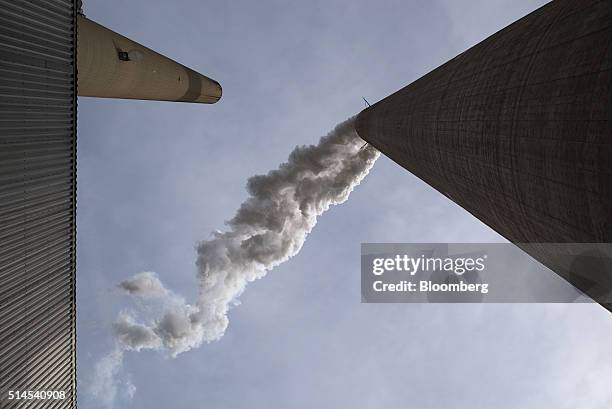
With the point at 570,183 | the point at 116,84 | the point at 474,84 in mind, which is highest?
the point at 116,84

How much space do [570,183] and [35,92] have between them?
73.5 ft

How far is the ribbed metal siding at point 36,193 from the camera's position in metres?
17.9

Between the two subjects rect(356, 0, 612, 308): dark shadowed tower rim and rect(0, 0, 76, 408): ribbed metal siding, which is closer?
rect(356, 0, 612, 308): dark shadowed tower rim

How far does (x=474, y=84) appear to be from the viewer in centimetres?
1563

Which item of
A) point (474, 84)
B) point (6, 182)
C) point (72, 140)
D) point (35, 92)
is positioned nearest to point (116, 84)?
point (72, 140)

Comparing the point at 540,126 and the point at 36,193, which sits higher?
the point at 540,126

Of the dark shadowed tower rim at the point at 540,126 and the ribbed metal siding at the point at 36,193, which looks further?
the ribbed metal siding at the point at 36,193

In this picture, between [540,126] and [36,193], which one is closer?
[540,126]

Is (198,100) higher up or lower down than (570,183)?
higher up

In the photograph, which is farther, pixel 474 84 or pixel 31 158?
pixel 31 158

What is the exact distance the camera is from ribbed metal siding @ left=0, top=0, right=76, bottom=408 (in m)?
17.9

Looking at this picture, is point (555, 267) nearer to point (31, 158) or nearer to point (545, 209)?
point (545, 209)

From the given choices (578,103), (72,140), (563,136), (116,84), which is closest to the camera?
(578,103)

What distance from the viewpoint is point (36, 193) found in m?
20.1
